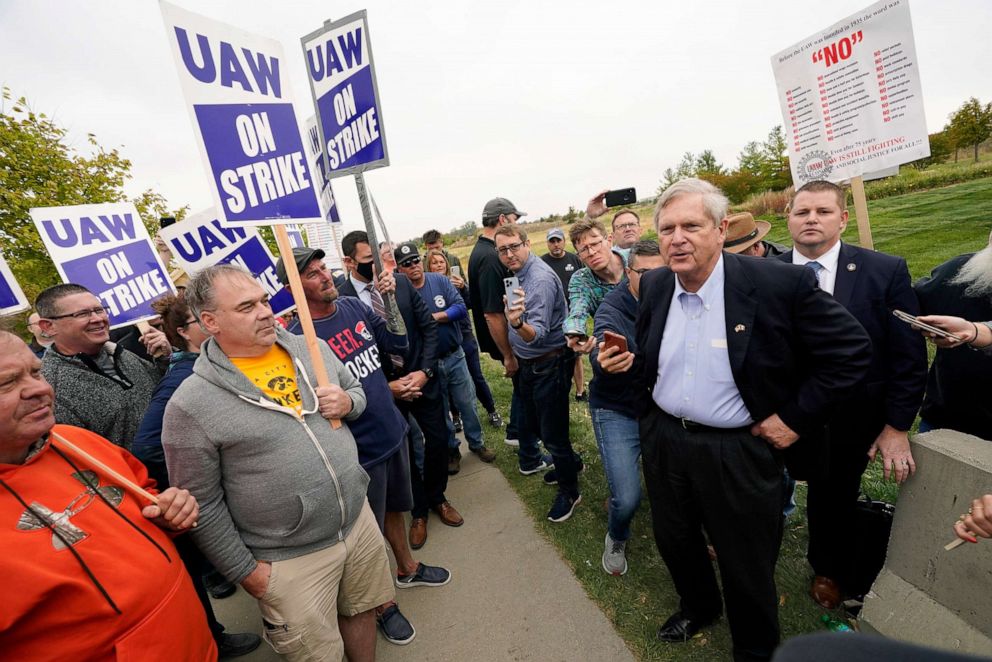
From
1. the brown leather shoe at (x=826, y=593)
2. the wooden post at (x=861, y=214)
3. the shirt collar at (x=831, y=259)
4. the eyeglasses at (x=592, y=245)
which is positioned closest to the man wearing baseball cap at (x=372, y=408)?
the eyeglasses at (x=592, y=245)

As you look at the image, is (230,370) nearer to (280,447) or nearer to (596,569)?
(280,447)

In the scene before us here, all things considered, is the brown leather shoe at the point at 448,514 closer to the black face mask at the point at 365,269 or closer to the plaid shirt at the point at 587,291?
the plaid shirt at the point at 587,291

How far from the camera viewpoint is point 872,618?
2.04 metres

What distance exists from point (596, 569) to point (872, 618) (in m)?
1.49

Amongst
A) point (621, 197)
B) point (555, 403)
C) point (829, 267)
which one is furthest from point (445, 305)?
point (829, 267)

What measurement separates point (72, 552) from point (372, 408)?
4.74ft

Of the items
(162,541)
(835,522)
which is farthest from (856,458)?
(162,541)

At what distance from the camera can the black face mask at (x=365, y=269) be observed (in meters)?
4.08

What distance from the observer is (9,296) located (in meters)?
2.71

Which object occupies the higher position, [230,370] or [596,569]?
[230,370]

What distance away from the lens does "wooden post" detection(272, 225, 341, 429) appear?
2.08 meters

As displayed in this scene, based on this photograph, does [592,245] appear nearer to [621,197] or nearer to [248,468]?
[621,197]

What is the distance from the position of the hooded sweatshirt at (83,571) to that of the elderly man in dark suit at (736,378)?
83.3 inches

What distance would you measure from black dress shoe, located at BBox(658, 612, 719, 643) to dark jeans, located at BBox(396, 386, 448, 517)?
1967 millimetres
